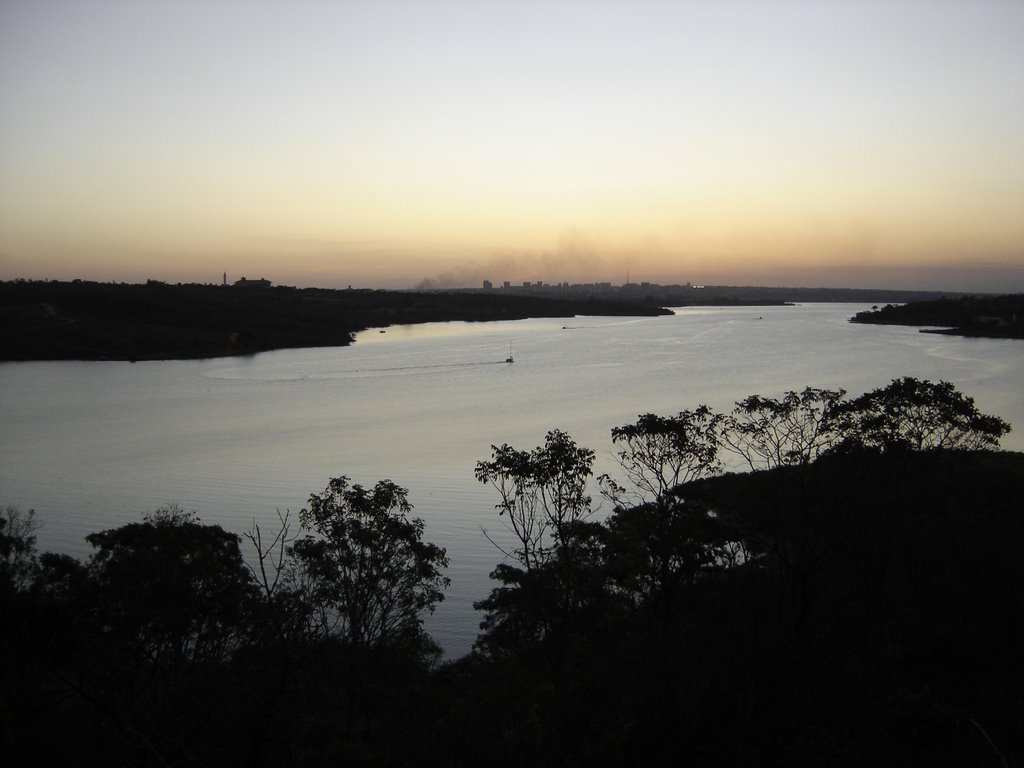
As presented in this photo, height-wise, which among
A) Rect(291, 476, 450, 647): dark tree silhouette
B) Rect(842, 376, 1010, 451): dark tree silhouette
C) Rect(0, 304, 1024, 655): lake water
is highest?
Rect(842, 376, 1010, 451): dark tree silhouette

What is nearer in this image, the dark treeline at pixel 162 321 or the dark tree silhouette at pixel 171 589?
the dark tree silhouette at pixel 171 589

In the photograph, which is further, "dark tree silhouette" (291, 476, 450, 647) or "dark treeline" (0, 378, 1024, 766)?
"dark tree silhouette" (291, 476, 450, 647)

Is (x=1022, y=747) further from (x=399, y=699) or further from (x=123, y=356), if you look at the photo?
(x=123, y=356)

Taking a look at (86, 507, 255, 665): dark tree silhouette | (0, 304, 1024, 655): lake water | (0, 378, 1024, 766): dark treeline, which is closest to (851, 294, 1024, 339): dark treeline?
(0, 304, 1024, 655): lake water

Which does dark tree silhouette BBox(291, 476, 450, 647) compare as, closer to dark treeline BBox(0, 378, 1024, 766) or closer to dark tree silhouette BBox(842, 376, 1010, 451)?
dark treeline BBox(0, 378, 1024, 766)

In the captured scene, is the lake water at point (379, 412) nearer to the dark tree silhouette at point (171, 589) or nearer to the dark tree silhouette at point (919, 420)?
the dark tree silhouette at point (171, 589)

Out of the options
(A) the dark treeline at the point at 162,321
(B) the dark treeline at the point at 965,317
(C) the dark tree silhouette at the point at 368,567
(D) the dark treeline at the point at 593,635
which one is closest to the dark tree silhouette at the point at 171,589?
(D) the dark treeline at the point at 593,635

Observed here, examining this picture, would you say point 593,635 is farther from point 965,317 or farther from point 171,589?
point 965,317
